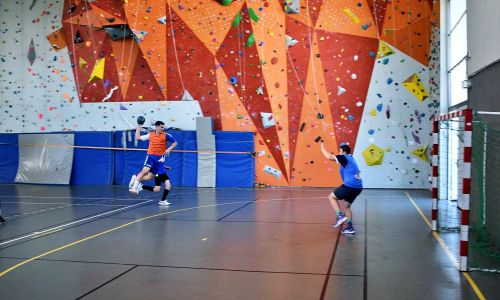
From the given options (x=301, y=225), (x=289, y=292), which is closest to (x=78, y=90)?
(x=301, y=225)

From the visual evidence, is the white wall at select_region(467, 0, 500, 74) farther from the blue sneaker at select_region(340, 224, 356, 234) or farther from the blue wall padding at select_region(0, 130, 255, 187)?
the blue wall padding at select_region(0, 130, 255, 187)

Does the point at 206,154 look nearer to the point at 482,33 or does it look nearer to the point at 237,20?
the point at 237,20

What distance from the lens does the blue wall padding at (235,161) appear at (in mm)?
15742

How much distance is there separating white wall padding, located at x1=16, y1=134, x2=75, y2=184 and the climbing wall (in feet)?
2.13

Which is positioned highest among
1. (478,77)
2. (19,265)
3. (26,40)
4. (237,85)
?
(26,40)

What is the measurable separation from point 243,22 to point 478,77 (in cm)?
947

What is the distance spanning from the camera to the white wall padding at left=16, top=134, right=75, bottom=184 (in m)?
16.9

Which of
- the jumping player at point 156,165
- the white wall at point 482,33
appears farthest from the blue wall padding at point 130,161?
the white wall at point 482,33

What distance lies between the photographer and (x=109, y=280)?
4898mm

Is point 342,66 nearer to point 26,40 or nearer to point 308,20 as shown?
point 308,20

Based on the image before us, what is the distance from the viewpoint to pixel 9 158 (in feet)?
57.8

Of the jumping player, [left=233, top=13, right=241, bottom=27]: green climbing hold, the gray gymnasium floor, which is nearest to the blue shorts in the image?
the jumping player

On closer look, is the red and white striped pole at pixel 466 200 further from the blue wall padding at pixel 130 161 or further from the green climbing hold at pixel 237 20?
the green climbing hold at pixel 237 20

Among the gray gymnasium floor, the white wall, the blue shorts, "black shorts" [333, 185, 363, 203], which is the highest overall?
the white wall
